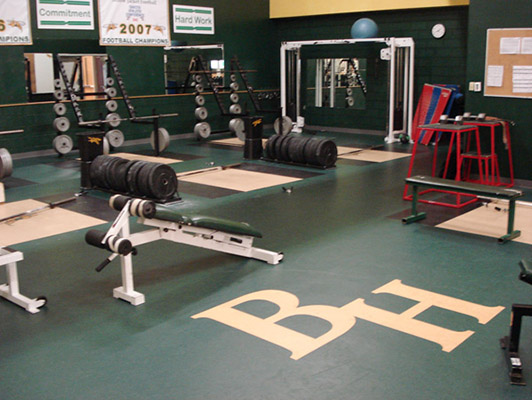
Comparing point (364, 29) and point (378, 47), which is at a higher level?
point (364, 29)

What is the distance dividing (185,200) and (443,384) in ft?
13.9

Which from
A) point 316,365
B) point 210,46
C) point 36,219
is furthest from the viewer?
point 210,46

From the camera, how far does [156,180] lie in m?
6.11

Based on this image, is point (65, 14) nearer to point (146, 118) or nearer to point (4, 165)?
point (146, 118)

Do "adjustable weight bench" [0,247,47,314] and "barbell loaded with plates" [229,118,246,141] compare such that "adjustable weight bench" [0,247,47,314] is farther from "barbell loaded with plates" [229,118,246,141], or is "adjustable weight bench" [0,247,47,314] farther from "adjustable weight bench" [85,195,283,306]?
"barbell loaded with plates" [229,118,246,141]

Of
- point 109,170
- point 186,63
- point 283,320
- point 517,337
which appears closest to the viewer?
point 517,337

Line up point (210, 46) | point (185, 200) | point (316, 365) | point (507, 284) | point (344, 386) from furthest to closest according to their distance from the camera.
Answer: point (210, 46), point (185, 200), point (507, 284), point (316, 365), point (344, 386)

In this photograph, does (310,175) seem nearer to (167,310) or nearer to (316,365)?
(167,310)

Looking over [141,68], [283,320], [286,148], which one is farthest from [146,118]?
[283,320]

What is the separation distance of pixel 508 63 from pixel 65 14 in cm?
720

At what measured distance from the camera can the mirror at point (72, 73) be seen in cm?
1052

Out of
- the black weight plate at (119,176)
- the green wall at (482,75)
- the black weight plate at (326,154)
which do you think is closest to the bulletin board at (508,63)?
the green wall at (482,75)

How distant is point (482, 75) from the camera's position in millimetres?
7219

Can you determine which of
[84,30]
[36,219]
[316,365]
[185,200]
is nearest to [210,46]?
[84,30]
